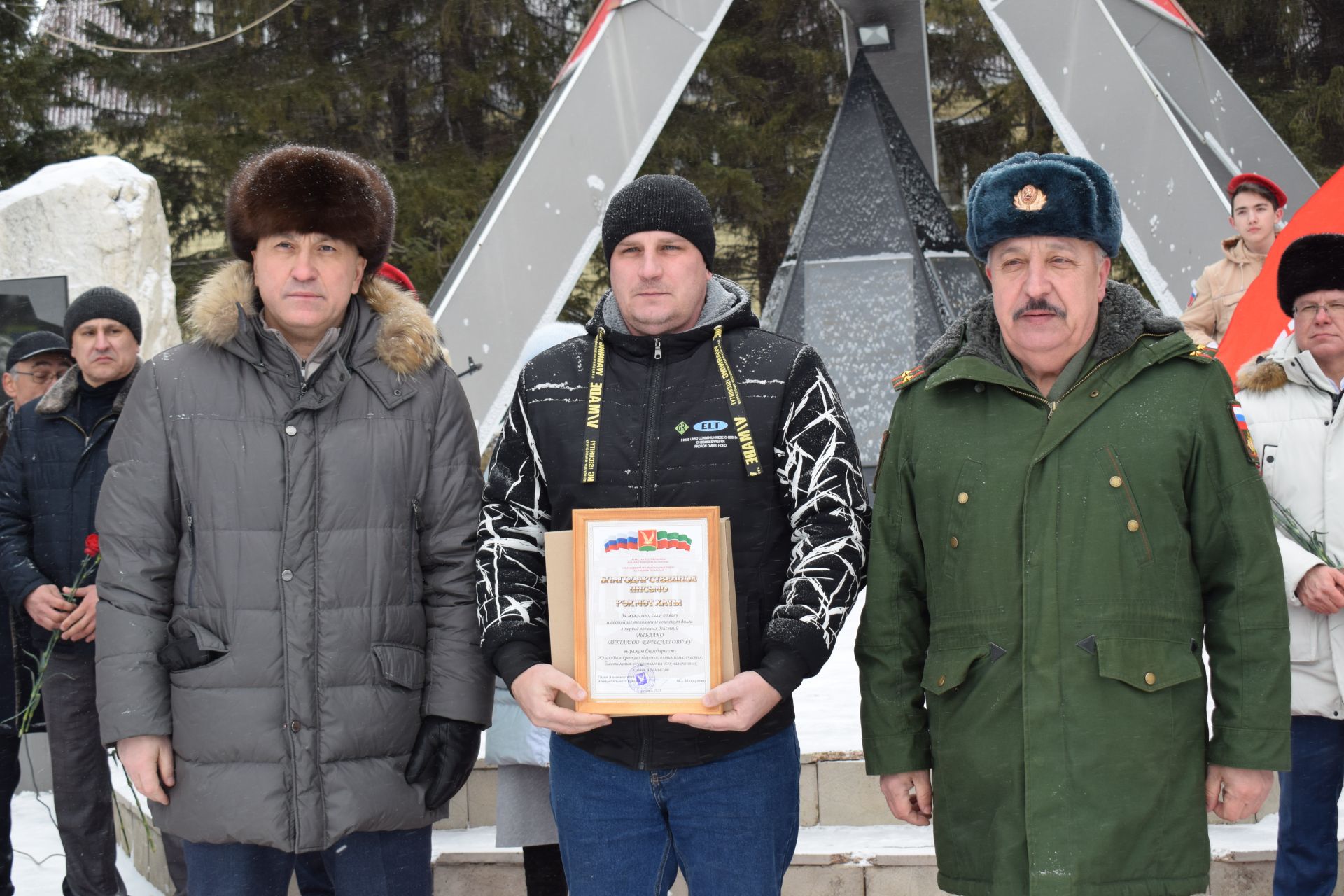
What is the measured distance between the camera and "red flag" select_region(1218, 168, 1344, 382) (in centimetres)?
439

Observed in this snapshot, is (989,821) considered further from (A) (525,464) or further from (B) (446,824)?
(B) (446,824)

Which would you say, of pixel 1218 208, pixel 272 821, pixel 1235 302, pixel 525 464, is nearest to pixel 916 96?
pixel 1218 208

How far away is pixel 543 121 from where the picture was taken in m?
6.26

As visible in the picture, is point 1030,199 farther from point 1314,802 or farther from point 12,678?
point 12,678

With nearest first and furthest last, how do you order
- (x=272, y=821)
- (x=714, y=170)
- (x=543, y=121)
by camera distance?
(x=272, y=821) < (x=543, y=121) < (x=714, y=170)

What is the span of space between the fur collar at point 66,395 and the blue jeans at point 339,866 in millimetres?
1964

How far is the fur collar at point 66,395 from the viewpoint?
3961 millimetres

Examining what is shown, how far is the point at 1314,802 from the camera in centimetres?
309

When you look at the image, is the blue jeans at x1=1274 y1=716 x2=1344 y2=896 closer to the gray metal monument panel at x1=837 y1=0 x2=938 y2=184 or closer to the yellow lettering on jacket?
the yellow lettering on jacket

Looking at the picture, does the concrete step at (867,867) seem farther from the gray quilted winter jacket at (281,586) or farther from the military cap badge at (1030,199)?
the military cap badge at (1030,199)

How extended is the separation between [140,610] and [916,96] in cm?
629

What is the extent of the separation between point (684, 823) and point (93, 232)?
7408 mm

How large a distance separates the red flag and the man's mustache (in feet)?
8.02

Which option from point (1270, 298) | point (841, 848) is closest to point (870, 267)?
point (1270, 298)
